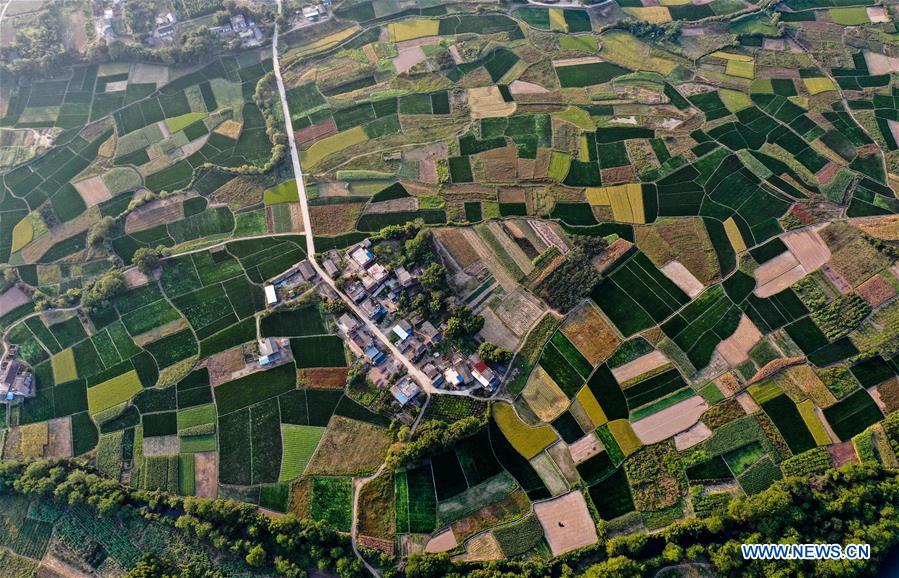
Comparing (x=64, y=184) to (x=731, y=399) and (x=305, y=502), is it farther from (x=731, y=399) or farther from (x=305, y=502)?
(x=731, y=399)

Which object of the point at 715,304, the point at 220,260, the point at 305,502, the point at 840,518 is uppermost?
the point at 220,260

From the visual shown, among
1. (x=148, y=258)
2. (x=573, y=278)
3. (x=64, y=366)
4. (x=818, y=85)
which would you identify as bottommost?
(x=64, y=366)

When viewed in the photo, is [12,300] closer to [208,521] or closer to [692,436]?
[208,521]

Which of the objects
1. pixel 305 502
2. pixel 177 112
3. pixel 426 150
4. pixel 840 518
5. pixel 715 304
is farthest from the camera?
pixel 177 112

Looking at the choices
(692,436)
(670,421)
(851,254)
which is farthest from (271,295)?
(851,254)

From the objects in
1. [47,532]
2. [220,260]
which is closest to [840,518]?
[220,260]

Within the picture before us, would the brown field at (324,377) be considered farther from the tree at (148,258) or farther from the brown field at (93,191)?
the brown field at (93,191)
